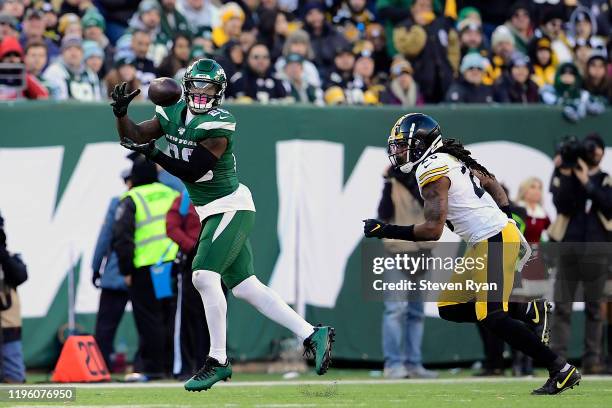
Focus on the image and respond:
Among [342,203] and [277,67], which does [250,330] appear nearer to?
[342,203]

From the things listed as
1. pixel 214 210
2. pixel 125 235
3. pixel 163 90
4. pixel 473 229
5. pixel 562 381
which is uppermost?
pixel 163 90

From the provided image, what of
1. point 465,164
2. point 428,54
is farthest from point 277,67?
point 465,164

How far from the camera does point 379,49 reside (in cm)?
1589

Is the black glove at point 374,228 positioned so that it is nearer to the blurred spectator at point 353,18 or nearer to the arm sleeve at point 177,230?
the arm sleeve at point 177,230

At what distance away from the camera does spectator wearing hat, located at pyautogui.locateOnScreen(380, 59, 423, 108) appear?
45.4ft

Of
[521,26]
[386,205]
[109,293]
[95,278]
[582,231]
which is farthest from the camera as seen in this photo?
[521,26]

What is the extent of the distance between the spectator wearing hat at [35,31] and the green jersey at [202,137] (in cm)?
524

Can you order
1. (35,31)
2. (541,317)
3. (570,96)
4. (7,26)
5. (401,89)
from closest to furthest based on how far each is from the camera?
1. (541,317)
2. (7,26)
3. (35,31)
4. (570,96)
5. (401,89)

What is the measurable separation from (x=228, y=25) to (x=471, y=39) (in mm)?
2730

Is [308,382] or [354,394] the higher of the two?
[354,394]

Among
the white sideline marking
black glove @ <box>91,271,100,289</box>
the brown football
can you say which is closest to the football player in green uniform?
the brown football

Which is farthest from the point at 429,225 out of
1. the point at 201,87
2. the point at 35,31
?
the point at 35,31

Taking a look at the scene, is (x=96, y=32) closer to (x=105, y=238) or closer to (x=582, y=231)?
(x=105, y=238)

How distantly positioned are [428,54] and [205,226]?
6.89 m
